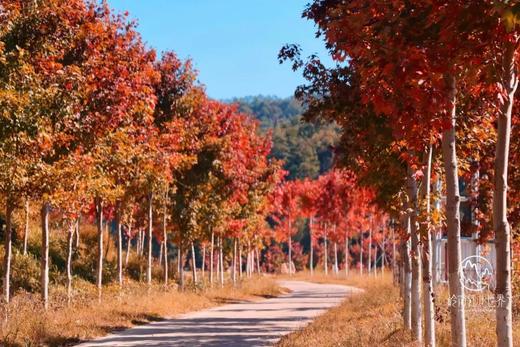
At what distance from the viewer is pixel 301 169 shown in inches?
4464

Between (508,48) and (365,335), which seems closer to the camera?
(508,48)

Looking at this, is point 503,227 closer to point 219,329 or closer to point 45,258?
point 219,329

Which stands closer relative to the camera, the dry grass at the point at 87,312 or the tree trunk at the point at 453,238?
the tree trunk at the point at 453,238

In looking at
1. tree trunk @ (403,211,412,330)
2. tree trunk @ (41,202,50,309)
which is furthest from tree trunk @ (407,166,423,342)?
tree trunk @ (41,202,50,309)

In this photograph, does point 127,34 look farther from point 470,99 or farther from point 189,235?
point 470,99

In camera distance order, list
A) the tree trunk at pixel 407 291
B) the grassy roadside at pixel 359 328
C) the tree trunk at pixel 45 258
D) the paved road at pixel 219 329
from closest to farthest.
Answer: the grassy roadside at pixel 359 328 < the tree trunk at pixel 407 291 < the paved road at pixel 219 329 < the tree trunk at pixel 45 258

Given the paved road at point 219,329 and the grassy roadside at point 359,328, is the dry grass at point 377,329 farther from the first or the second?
the paved road at point 219,329

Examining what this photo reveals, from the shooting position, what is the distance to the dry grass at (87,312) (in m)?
13.0

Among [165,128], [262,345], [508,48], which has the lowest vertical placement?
[262,345]

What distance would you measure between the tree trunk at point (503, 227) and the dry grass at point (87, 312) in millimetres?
8500

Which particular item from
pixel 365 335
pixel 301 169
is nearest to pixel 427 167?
pixel 365 335

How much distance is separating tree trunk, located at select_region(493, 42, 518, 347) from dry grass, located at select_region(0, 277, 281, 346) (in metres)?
8.50

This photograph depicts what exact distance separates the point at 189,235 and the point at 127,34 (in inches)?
402

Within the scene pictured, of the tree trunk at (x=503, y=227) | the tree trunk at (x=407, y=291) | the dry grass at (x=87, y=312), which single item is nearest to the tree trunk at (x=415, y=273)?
the tree trunk at (x=407, y=291)
